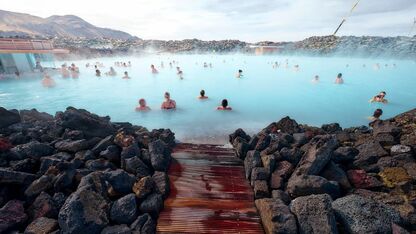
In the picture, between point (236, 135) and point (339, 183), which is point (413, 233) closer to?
point (339, 183)

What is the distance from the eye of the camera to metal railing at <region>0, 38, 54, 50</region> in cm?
1983

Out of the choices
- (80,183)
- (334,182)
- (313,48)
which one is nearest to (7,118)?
(80,183)

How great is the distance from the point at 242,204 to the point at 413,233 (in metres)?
2.43

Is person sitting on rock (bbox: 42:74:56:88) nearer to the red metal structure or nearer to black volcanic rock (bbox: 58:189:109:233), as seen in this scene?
the red metal structure

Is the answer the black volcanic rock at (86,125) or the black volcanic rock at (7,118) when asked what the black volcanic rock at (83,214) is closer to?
the black volcanic rock at (86,125)

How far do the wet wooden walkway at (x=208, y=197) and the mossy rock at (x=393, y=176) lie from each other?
2.40m

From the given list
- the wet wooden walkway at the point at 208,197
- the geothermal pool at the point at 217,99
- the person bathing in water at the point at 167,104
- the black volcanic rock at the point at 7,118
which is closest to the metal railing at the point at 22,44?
the geothermal pool at the point at 217,99

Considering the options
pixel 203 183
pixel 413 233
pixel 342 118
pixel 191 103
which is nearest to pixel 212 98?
pixel 191 103

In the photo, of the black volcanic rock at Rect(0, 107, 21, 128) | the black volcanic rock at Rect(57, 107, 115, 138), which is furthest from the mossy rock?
the black volcanic rock at Rect(0, 107, 21, 128)

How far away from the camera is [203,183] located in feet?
Result: 16.5

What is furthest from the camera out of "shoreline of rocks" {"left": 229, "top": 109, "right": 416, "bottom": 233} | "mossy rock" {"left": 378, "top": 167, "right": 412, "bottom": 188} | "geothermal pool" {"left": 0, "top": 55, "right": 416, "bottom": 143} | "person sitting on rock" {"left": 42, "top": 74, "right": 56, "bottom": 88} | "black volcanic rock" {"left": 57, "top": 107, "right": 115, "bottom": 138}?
"person sitting on rock" {"left": 42, "top": 74, "right": 56, "bottom": 88}

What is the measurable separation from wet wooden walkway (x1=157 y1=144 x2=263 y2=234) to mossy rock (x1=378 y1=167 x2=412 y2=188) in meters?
2.40

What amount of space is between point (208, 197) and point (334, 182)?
Answer: 2.19 meters

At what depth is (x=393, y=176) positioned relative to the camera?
461cm
